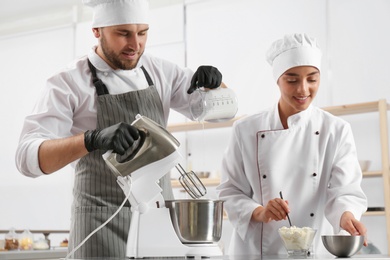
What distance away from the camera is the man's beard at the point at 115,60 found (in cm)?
238

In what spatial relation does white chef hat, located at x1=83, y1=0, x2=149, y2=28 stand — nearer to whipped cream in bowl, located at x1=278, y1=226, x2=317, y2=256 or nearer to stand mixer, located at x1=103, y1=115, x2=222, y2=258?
stand mixer, located at x1=103, y1=115, x2=222, y2=258

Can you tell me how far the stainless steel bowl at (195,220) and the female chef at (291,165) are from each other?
21.1 inches

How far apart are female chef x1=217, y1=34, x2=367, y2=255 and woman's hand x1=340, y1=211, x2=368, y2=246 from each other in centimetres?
9

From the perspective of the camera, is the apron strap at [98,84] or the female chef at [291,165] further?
the female chef at [291,165]

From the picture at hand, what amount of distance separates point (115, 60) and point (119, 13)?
0.18 meters

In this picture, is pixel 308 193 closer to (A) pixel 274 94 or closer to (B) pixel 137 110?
(B) pixel 137 110

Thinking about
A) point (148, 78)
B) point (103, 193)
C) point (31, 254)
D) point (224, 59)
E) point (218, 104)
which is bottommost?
point (31, 254)

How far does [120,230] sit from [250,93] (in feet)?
13.3

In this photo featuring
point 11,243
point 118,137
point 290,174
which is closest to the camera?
point 118,137

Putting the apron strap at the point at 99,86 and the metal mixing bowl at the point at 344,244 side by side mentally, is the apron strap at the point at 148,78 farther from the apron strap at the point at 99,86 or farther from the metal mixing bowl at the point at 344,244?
the metal mixing bowl at the point at 344,244

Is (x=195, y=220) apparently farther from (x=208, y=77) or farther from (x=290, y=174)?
(x=290, y=174)

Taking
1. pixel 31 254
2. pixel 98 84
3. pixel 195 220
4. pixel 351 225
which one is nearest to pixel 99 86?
pixel 98 84

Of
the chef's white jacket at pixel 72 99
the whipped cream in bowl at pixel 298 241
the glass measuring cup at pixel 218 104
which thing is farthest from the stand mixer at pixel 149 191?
the glass measuring cup at pixel 218 104

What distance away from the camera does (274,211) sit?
233 centimetres
